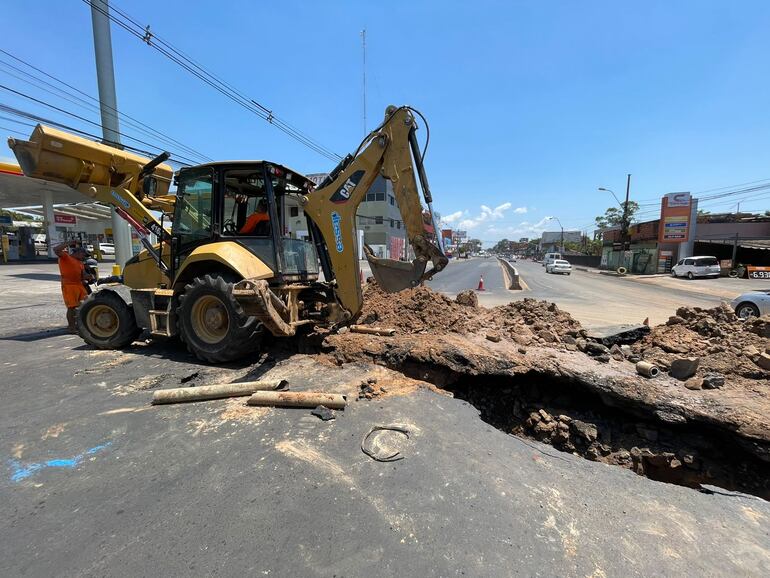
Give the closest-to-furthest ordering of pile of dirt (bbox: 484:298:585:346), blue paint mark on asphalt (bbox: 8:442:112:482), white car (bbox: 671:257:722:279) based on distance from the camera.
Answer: blue paint mark on asphalt (bbox: 8:442:112:482) → pile of dirt (bbox: 484:298:585:346) → white car (bbox: 671:257:722:279)

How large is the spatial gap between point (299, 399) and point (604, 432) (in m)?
3.28

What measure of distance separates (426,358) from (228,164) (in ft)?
12.6

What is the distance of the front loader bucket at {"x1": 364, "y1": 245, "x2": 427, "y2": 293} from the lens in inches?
218

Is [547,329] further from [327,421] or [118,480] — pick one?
[118,480]

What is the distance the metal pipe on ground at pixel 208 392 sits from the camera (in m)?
4.06

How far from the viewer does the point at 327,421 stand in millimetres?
3658

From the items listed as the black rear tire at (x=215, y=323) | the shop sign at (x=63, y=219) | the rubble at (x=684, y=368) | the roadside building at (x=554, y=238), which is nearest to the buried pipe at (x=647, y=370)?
the rubble at (x=684, y=368)

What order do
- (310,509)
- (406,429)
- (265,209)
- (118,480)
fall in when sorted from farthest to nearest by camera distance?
(265,209) → (406,429) → (118,480) → (310,509)

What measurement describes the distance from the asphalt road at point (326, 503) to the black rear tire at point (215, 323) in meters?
1.10

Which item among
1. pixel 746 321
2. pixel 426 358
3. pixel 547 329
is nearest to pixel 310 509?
pixel 426 358

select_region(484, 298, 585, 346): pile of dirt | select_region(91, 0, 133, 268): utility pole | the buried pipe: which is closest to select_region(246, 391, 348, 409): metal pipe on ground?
select_region(484, 298, 585, 346): pile of dirt

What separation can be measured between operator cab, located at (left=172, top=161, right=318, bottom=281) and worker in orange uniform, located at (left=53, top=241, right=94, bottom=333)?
10.5 feet

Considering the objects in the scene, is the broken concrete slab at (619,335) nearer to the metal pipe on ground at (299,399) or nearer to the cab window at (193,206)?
the metal pipe on ground at (299,399)

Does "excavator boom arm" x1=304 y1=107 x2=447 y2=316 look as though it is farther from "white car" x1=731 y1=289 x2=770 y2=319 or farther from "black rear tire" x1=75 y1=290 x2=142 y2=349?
"white car" x1=731 y1=289 x2=770 y2=319
